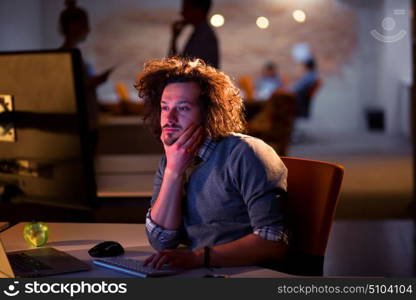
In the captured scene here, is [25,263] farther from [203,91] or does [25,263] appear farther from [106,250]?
[203,91]

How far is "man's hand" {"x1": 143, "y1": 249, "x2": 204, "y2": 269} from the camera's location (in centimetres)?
179

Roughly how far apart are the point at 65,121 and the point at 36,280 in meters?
0.59

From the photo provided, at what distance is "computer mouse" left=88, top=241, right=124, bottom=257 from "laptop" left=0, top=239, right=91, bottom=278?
0.05 metres

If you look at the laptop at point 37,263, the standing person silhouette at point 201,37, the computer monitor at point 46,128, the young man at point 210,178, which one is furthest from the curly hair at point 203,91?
the standing person silhouette at point 201,37

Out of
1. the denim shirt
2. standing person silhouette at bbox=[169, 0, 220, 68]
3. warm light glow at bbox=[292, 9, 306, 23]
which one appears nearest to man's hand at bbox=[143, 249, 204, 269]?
the denim shirt

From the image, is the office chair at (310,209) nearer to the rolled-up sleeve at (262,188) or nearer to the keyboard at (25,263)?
the rolled-up sleeve at (262,188)

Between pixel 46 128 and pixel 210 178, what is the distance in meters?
0.46

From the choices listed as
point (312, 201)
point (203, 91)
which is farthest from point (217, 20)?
point (203, 91)

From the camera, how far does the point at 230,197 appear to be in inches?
76.5

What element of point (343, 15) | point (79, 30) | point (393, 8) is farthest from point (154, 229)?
point (343, 15)

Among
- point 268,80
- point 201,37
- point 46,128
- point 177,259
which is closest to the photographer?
point 177,259

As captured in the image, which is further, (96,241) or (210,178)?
(96,241)

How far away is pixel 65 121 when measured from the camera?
6.73ft

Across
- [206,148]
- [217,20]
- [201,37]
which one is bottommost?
[206,148]
